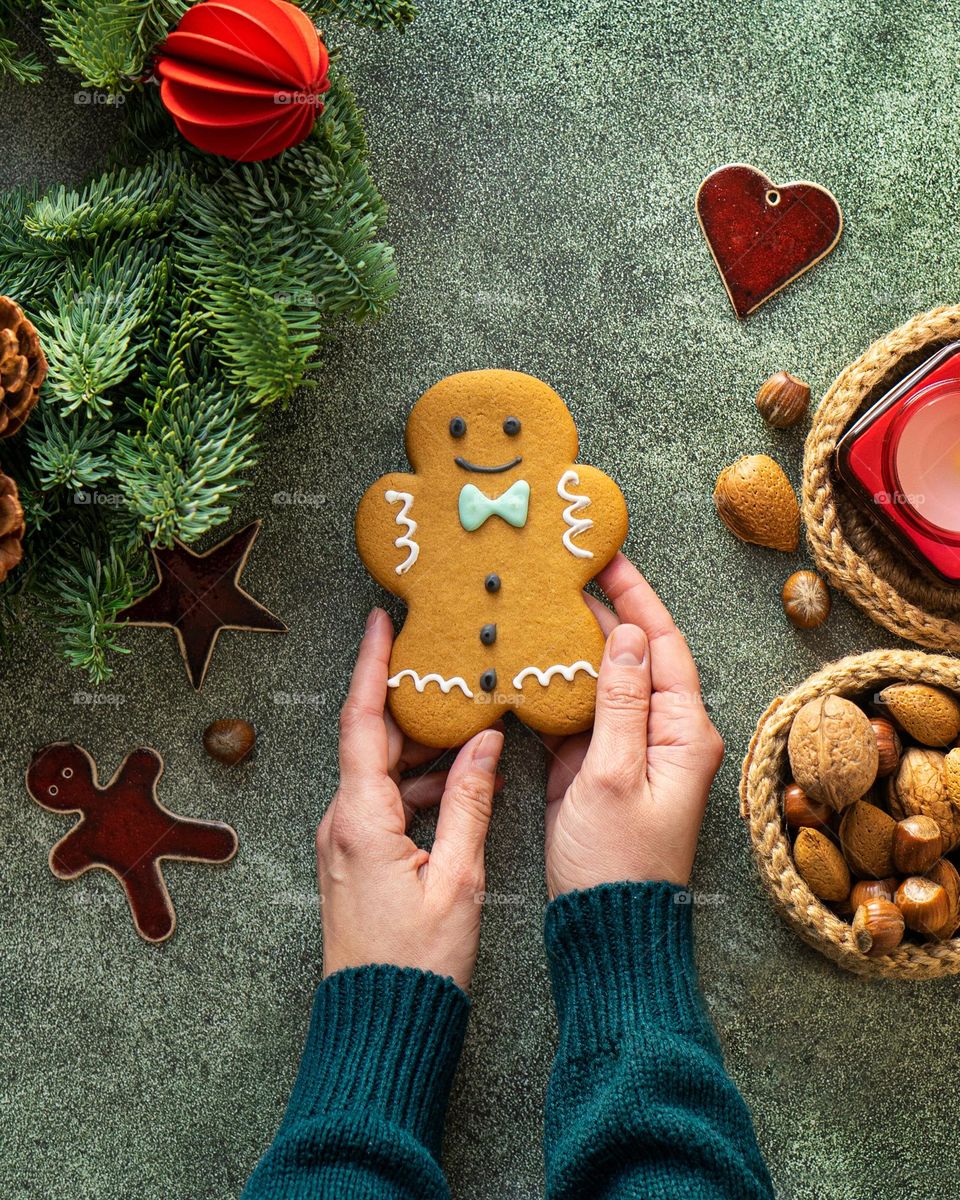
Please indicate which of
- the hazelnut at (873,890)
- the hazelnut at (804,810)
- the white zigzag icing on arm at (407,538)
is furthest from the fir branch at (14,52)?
the hazelnut at (873,890)

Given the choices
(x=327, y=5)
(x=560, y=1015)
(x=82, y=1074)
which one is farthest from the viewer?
(x=82, y=1074)

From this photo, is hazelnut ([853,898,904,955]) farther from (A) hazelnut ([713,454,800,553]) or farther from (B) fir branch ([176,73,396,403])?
(B) fir branch ([176,73,396,403])

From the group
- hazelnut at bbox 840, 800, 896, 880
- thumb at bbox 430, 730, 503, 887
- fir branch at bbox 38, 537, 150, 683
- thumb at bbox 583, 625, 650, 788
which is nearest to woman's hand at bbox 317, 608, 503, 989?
thumb at bbox 430, 730, 503, 887

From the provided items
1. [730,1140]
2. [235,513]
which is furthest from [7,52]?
[730,1140]

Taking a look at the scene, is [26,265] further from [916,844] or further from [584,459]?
[916,844]

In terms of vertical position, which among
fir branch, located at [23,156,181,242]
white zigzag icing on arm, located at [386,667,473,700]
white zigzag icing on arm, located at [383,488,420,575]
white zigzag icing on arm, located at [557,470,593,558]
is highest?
fir branch, located at [23,156,181,242]

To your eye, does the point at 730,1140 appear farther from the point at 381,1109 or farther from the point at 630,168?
the point at 630,168

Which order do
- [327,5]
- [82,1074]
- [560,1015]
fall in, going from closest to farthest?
[327,5] → [560,1015] → [82,1074]
